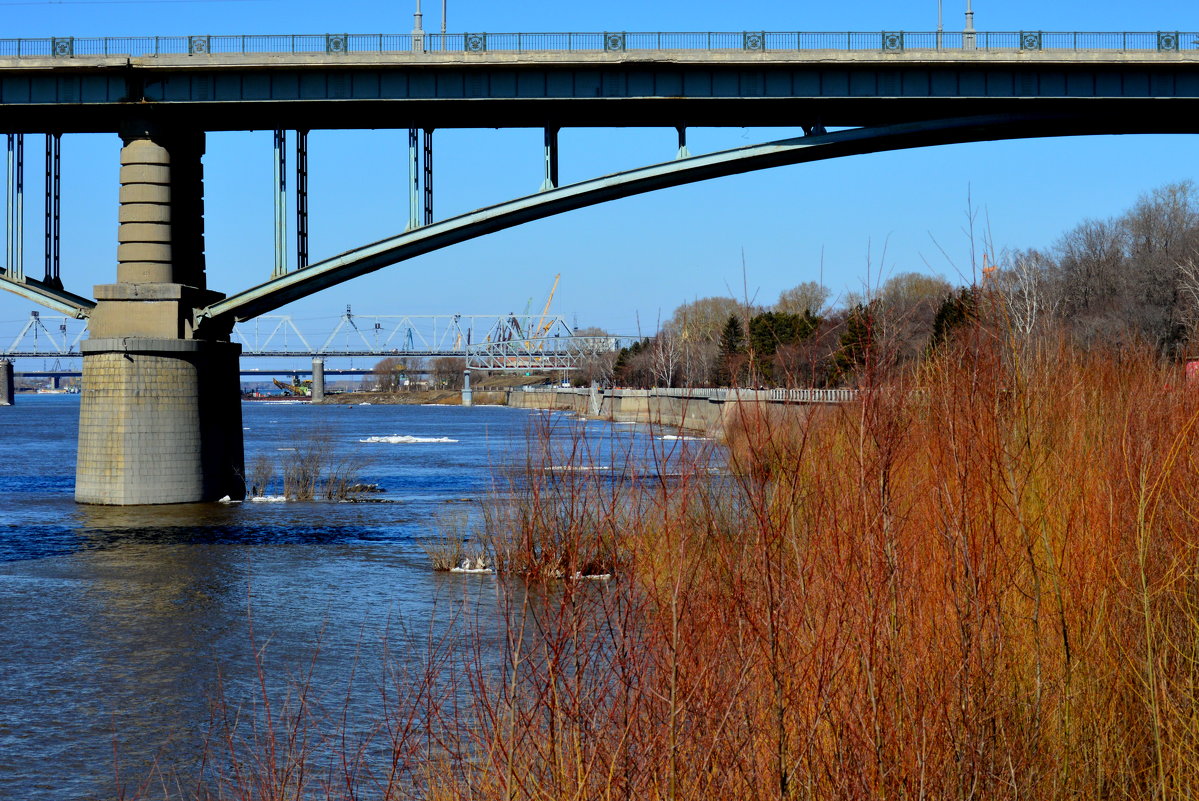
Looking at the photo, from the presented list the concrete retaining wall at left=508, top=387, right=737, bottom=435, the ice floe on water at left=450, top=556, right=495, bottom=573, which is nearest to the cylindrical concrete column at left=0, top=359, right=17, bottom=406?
the concrete retaining wall at left=508, top=387, right=737, bottom=435

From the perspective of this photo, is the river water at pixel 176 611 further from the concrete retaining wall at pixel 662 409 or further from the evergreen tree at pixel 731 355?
the concrete retaining wall at pixel 662 409

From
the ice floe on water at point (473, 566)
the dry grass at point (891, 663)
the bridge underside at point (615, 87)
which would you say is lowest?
the ice floe on water at point (473, 566)

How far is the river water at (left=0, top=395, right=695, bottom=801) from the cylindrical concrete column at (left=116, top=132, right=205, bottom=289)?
467cm

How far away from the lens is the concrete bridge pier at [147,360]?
1016 inches

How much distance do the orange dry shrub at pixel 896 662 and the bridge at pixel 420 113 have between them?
18.5m

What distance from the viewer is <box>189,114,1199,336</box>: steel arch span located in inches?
970

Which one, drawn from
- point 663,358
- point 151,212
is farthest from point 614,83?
point 663,358

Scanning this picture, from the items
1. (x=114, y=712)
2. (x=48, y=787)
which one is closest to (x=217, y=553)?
(x=114, y=712)

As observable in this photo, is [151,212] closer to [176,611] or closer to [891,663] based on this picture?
[176,611]

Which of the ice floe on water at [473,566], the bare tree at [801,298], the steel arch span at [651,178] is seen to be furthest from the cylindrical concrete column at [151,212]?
the bare tree at [801,298]

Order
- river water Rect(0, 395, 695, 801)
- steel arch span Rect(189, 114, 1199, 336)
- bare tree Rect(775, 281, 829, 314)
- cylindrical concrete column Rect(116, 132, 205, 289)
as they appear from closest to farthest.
Answer: river water Rect(0, 395, 695, 801)
steel arch span Rect(189, 114, 1199, 336)
cylindrical concrete column Rect(116, 132, 205, 289)
bare tree Rect(775, 281, 829, 314)

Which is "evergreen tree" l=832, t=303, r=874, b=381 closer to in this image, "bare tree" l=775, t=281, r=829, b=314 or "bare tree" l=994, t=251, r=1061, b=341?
"bare tree" l=994, t=251, r=1061, b=341

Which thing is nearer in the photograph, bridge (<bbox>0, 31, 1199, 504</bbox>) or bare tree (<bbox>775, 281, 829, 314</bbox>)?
bridge (<bbox>0, 31, 1199, 504</bbox>)

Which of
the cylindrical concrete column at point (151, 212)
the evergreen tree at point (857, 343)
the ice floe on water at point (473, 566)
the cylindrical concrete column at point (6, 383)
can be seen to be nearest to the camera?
the evergreen tree at point (857, 343)
